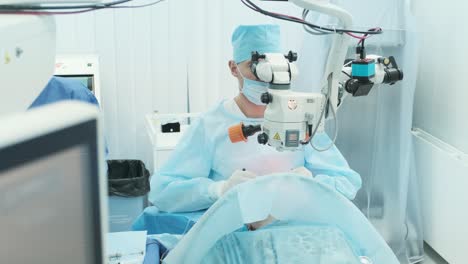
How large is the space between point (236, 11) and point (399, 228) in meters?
1.42

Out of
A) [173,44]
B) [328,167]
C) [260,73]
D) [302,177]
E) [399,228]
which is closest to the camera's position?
[302,177]

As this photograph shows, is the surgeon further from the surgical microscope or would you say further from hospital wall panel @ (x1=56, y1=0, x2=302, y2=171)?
hospital wall panel @ (x1=56, y1=0, x2=302, y2=171)

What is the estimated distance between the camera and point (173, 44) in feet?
9.30

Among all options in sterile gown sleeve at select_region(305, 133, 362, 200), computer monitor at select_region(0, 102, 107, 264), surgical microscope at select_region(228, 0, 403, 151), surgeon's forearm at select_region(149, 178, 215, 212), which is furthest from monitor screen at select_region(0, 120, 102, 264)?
sterile gown sleeve at select_region(305, 133, 362, 200)

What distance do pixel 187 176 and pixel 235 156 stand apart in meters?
0.17

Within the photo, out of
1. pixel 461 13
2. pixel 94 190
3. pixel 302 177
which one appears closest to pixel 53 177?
pixel 94 190

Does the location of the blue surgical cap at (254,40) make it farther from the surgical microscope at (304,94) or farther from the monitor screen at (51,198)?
the monitor screen at (51,198)

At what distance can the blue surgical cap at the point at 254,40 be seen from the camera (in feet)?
5.48

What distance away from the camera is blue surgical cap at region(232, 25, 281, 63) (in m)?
1.67

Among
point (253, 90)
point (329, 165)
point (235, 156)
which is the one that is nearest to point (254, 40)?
point (253, 90)

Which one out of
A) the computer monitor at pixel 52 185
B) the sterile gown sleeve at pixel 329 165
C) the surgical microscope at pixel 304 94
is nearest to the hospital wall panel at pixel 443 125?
the sterile gown sleeve at pixel 329 165

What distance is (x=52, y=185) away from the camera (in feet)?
1.24

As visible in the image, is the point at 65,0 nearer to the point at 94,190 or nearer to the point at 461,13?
the point at 94,190

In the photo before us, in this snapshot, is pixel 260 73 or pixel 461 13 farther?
pixel 461 13
